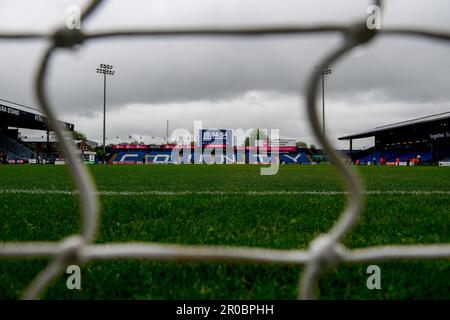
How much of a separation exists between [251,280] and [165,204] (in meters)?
1.64

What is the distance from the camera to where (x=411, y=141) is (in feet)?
107

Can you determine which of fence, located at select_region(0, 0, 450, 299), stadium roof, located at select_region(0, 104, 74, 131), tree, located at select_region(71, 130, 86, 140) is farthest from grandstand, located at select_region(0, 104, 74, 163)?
fence, located at select_region(0, 0, 450, 299)

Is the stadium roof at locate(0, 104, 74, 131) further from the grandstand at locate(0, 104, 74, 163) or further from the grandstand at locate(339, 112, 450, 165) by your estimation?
the grandstand at locate(339, 112, 450, 165)

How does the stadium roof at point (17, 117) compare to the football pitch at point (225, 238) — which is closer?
the football pitch at point (225, 238)

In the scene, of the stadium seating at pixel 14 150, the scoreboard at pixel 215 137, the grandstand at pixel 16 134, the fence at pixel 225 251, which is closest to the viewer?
the fence at pixel 225 251

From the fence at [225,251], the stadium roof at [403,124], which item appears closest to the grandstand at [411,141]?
the stadium roof at [403,124]

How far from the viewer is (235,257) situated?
0.77 m

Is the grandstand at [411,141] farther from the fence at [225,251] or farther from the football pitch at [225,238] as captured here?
the fence at [225,251]

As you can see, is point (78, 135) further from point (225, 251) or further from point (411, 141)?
point (225, 251)

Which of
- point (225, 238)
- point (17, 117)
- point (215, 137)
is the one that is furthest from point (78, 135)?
point (225, 238)

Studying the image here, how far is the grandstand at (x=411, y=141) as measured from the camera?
27141 millimetres
